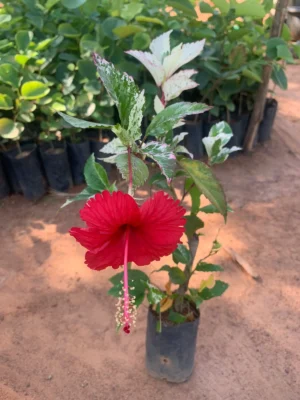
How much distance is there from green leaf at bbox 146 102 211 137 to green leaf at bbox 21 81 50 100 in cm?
173

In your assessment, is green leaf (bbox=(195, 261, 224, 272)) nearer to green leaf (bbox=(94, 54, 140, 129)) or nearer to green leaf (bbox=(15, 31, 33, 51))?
green leaf (bbox=(94, 54, 140, 129))

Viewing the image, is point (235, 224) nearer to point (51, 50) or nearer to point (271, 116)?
point (271, 116)

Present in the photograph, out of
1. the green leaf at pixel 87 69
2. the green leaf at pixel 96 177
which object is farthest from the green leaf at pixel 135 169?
the green leaf at pixel 87 69

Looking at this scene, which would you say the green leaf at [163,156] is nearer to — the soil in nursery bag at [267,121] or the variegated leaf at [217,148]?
the variegated leaf at [217,148]

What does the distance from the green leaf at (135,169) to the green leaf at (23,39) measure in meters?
2.07

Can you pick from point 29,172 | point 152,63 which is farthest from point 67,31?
point 152,63

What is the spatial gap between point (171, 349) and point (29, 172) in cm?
159

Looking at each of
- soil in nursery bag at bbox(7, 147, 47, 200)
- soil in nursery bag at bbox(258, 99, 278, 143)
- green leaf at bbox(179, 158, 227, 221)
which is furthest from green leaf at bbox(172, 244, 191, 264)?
soil in nursery bag at bbox(258, 99, 278, 143)

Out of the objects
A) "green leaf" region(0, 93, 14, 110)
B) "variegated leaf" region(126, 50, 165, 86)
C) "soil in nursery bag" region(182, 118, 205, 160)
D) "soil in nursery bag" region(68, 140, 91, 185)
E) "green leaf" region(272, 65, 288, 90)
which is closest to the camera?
"variegated leaf" region(126, 50, 165, 86)

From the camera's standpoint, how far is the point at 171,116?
0.78m

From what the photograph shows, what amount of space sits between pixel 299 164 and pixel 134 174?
2.73 m

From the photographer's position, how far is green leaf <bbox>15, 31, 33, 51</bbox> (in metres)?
2.52

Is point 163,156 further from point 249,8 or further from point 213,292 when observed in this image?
point 249,8

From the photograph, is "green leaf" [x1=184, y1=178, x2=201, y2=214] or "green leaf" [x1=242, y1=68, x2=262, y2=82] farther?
"green leaf" [x1=242, y1=68, x2=262, y2=82]
